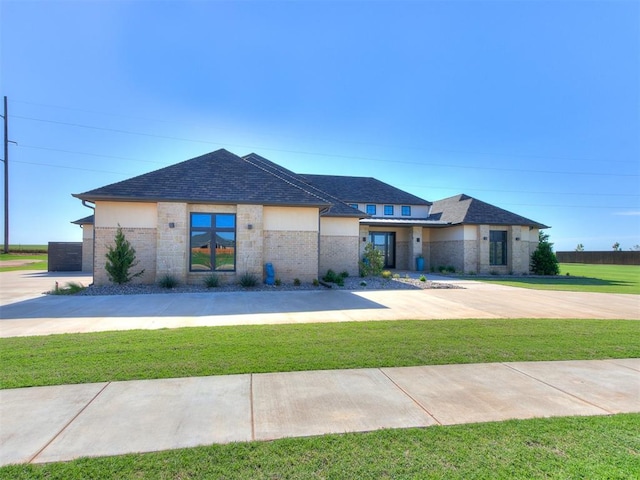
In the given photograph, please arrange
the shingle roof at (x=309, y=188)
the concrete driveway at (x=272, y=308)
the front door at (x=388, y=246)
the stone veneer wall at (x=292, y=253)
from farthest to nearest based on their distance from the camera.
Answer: the front door at (x=388, y=246), the shingle roof at (x=309, y=188), the stone veneer wall at (x=292, y=253), the concrete driveway at (x=272, y=308)

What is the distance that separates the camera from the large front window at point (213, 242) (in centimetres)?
1430

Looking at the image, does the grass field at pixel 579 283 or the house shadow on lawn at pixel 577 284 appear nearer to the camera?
the grass field at pixel 579 283

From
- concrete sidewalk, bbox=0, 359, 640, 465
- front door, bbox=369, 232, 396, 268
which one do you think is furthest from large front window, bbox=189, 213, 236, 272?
front door, bbox=369, 232, 396, 268

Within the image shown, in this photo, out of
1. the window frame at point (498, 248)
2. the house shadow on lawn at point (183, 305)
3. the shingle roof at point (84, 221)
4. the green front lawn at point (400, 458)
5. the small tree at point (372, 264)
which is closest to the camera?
the green front lawn at point (400, 458)

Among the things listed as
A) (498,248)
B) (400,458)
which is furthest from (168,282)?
(498,248)

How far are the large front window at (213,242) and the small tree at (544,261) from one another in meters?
21.8

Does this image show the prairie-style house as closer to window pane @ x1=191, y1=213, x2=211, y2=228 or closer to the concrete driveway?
window pane @ x1=191, y1=213, x2=211, y2=228

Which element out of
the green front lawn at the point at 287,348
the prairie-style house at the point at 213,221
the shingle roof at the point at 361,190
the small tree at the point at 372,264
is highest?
the shingle roof at the point at 361,190

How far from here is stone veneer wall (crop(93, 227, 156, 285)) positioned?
1390 cm

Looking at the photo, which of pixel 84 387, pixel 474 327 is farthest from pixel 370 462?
pixel 474 327

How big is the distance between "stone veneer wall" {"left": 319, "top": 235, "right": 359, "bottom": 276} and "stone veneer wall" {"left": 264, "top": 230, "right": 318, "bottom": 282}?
3.80 metres

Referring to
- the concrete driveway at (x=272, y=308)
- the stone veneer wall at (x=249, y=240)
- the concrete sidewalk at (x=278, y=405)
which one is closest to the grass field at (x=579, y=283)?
the concrete driveway at (x=272, y=308)

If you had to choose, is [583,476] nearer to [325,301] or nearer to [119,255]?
[325,301]

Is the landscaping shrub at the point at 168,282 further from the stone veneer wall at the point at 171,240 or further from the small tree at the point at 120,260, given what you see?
the small tree at the point at 120,260
